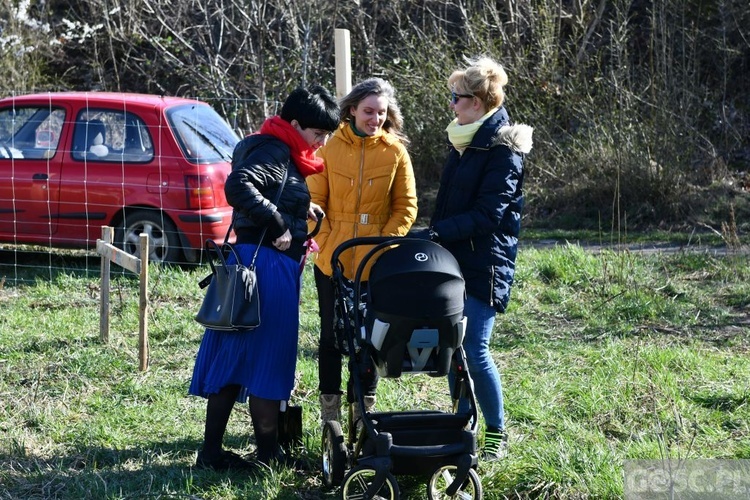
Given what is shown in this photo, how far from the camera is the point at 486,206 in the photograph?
4.52 metres

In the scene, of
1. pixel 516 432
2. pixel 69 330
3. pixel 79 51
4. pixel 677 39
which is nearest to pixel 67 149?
pixel 69 330

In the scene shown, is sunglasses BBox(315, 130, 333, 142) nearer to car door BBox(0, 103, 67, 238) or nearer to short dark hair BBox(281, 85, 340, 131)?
short dark hair BBox(281, 85, 340, 131)

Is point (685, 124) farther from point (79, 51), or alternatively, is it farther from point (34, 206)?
point (79, 51)

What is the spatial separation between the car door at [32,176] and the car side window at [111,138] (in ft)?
0.69

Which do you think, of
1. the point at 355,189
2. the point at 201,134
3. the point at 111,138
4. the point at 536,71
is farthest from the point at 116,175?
the point at 536,71

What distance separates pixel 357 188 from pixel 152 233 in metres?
4.77

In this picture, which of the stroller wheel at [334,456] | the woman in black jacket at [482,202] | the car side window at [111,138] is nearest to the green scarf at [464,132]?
the woman in black jacket at [482,202]

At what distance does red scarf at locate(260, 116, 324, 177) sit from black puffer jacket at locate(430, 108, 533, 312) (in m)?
0.67

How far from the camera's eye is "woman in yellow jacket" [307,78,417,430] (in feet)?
16.4

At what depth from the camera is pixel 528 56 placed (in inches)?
539

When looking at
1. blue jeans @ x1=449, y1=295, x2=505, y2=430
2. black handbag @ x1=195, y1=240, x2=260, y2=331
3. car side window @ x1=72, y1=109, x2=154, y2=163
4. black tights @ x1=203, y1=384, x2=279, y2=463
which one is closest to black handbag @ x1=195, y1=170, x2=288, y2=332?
black handbag @ x1=195, y1=240, x2=260, y2=331

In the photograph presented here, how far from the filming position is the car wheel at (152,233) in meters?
9.25

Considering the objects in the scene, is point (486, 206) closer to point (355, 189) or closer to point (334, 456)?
point (355, 189)

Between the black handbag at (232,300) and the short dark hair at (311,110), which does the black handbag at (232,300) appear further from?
the short dark hair at (311,110)
